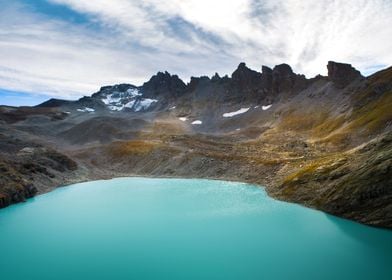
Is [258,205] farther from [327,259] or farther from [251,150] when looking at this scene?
[251,150]

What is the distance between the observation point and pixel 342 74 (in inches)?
6806

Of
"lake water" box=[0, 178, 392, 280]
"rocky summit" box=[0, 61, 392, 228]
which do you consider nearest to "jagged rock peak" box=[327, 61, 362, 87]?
"rocky summit" box=[0, 61, 392, 228]

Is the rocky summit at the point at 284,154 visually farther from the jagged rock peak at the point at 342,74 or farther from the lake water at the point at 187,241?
the lake water at the point at 187,241

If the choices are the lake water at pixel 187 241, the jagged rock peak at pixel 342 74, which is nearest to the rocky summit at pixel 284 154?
the jagged rock peak at pixel 342 74

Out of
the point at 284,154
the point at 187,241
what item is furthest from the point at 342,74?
the point at 187,241

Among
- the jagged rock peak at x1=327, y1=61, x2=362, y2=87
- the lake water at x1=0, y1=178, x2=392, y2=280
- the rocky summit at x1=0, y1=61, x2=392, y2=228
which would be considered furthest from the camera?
the jagged rock peak at x1=327, y1=61, x2=362, y2=87

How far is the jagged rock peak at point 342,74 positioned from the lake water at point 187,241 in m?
121

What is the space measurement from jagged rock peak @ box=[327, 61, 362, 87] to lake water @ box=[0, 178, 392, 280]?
12079 cm

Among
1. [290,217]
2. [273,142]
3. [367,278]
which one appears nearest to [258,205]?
[290,217]

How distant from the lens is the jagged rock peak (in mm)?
169250

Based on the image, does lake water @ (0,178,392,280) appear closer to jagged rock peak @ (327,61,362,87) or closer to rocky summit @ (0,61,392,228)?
rocky summit @ (0,61,392,228)

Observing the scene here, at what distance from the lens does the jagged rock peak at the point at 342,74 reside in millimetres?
169250

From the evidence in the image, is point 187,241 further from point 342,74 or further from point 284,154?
point 342,74

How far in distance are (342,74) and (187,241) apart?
503ft
